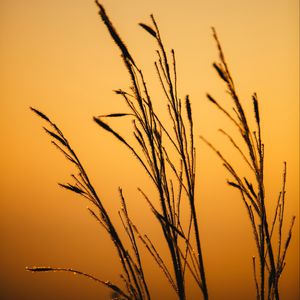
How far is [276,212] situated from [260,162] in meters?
0.20

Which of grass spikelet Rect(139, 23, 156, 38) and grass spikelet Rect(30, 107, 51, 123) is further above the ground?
grass spikelet Rect(139, 23, 156, 38)

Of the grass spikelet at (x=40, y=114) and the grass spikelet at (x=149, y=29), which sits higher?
the grass spikelet at (x=149, y=29)

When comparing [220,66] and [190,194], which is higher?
[220,66]

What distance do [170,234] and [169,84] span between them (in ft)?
1.47

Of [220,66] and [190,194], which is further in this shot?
[190,194]

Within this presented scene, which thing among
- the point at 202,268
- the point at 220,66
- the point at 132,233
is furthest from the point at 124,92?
the point at 202,268

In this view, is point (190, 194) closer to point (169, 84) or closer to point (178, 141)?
point (178, 141)

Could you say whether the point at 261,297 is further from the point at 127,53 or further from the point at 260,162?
the point at 127,53

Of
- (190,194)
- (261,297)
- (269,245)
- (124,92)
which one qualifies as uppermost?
(124,92)

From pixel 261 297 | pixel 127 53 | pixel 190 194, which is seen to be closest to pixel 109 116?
pixel 127 53

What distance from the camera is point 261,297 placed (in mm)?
1090

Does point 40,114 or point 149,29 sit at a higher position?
point 149,29

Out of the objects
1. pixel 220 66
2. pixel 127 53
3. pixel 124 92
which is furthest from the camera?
pixel 124 92

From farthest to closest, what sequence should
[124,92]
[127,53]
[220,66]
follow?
[124,92] → [127,53] → [220,66]
